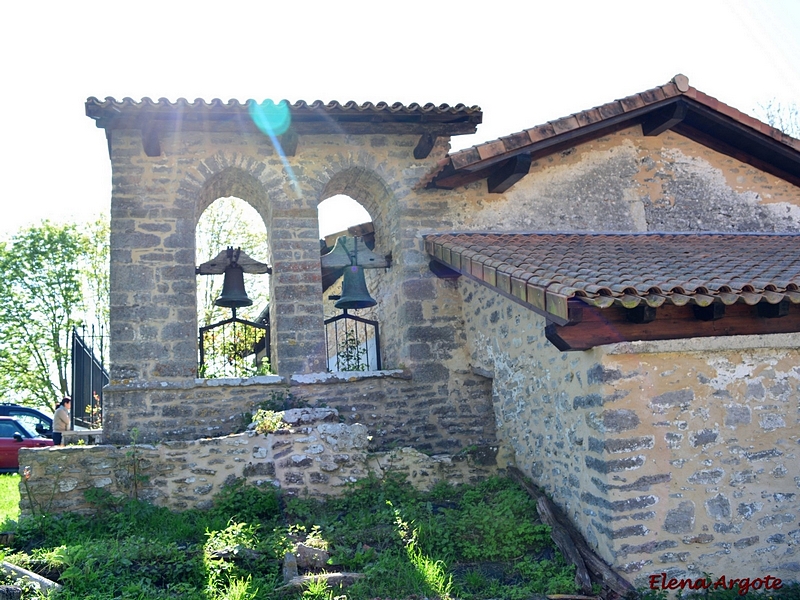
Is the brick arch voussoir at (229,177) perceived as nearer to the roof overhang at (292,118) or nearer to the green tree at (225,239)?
the roof overhang at (292,118)

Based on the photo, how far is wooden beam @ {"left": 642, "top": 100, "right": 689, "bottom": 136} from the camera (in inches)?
341

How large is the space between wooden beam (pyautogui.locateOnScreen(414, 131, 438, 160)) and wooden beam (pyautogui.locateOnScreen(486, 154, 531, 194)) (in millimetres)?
789

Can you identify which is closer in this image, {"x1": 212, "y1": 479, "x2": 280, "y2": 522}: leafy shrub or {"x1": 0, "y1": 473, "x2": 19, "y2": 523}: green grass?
{"x1": 212, "y1": 479, "x2": 280, "y2": 522}: leafy shrub

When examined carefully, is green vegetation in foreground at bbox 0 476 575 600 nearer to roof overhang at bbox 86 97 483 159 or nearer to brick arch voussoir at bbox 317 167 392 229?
brick arch voussoir at bbox 317 167 392 229

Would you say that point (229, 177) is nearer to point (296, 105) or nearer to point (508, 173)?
point (296, 105)

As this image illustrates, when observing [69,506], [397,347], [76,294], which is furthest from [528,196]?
[76,294]

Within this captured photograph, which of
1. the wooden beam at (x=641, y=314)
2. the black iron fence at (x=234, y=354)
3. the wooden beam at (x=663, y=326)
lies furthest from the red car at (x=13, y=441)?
the wooden beam at (x=641, y=314)

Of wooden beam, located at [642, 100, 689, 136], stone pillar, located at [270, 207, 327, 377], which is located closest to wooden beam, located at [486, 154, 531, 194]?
wooden beam, located at [642, 100, 689, 136]

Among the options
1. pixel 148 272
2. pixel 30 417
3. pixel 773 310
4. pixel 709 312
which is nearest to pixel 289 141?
pixel 148 272

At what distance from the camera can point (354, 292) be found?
8.18m

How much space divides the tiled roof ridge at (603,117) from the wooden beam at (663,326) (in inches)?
114

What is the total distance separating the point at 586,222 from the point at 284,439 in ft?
14.5

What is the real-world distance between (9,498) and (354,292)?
4530mm

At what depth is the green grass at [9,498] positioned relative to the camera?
712cm
